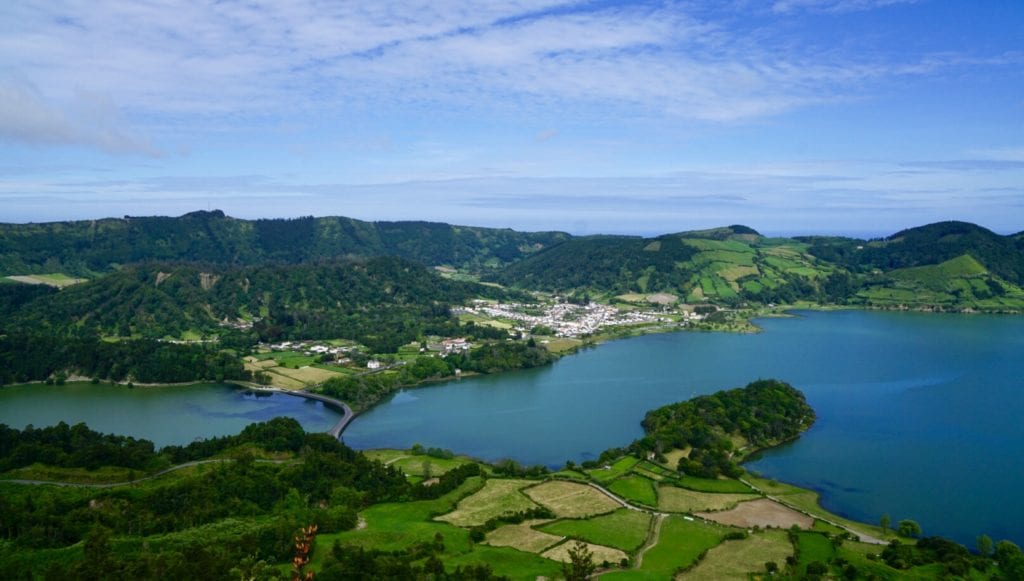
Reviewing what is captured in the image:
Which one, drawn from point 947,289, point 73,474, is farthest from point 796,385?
point 947,289

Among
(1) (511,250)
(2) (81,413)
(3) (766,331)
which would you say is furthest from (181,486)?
(1) (511,250)

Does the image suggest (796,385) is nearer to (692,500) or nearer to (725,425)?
(725,425)

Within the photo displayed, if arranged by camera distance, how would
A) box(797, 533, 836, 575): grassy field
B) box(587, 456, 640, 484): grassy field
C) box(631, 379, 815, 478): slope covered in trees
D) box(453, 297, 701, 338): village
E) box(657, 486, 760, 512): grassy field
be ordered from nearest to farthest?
box(797, 533, 836, 575): grassy field → box(657, 486, 760, 512): grassy field → box(587, 456, 640, 484): grassy field → box(631, 379, 815, 478): slope covered in trees → box(453, 297, 701, 338): village

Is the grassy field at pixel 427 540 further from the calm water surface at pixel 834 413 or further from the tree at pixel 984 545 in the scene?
the tree at pixel 984 545

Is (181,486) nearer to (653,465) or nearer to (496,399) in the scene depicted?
(653,465)

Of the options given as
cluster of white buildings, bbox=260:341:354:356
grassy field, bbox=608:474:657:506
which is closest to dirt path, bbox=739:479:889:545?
grassy field, bbox=608:474:657:506

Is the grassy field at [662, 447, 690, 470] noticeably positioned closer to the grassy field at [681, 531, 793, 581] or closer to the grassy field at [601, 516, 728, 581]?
the grassy field at [601, 516, 728, 581]
